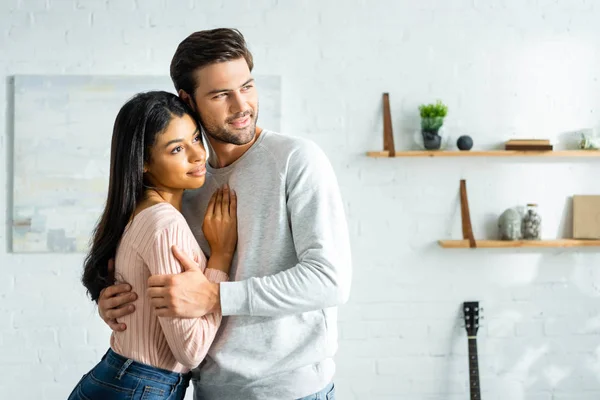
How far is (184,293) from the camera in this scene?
1.36m

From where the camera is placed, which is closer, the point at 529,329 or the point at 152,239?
the point at 152,239

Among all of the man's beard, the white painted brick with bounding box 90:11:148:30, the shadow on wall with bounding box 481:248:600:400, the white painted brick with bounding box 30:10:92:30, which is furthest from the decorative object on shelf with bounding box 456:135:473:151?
the white painted brick with bounding box 30:10:92:30

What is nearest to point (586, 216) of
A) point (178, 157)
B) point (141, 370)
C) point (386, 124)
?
point (386, 124)

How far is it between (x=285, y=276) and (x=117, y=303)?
38 cm

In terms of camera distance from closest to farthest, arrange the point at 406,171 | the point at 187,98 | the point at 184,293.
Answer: the point at 184,293, the point at 187,98, the point at 406,171

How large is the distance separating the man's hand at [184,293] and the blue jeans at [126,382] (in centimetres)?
15

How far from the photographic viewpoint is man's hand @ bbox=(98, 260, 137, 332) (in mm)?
1477

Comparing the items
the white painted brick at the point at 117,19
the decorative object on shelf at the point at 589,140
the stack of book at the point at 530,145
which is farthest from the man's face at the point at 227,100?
the decorative object on shelf at the point at 589,140

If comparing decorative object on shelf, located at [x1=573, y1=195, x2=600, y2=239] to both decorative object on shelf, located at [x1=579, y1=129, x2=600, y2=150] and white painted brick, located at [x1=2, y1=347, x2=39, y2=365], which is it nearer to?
decorative object on shelf, located at [x1=579, y1=129, x2=600, y2=150]

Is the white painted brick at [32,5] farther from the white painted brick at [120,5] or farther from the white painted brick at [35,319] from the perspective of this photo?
the white painted brick at [35,319]

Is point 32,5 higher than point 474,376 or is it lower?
higher

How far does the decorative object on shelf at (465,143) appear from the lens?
2.98 metres

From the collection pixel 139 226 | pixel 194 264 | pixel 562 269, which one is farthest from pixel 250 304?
pixel 562 269

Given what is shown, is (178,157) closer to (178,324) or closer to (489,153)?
(178,324)
